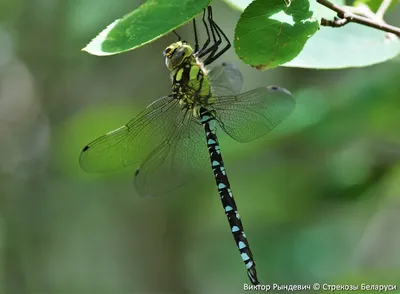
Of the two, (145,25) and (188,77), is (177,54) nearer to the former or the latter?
(188,77)

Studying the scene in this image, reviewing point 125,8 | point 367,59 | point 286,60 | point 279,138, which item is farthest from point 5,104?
point 286,60

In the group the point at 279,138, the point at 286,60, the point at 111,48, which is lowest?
the point at 279,138

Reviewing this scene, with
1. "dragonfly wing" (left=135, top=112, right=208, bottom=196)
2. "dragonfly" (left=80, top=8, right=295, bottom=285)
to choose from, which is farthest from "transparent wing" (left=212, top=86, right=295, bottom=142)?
"dragonfly wing" (left=135, top=112, right=208, bottom=196)

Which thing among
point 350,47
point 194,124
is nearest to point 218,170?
point 194,124

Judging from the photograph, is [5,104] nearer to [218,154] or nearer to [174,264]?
[174,264]

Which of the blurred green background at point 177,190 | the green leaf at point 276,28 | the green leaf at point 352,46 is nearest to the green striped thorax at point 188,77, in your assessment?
the green leaf at point 352,46
